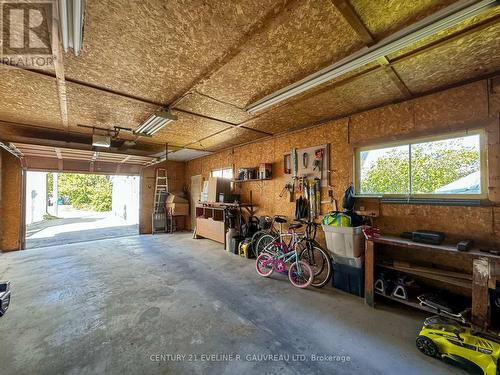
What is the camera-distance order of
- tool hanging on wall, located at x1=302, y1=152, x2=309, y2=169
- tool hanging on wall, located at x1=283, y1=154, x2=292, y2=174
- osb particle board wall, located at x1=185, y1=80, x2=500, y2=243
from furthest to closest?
1. tool hanging on wall, located at x1=283, y1=154, x2=292, y2=174
2. tool hanging on wall, located at x1=302, y1=152, x2=309, y2=169
3. osb particle board wall, located at x1=185, y1=80, x2=500, y2=243

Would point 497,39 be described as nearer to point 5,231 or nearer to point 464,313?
point 464,313

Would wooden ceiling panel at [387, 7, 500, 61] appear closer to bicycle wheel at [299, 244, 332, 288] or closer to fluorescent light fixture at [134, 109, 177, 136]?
bicycle wheel at [299, 244, 332, 288]

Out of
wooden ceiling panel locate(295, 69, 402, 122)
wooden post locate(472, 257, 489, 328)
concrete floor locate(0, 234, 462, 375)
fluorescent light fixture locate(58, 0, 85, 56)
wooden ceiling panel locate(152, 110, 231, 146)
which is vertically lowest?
concrete floor locate(0, 234, 462, 375)

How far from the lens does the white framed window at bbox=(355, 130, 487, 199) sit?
2221mm

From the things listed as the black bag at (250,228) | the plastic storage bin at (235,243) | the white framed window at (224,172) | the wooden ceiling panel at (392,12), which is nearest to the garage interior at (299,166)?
the wooden ceiling panel at (392,12)

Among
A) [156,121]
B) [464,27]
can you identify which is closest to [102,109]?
[156,121]

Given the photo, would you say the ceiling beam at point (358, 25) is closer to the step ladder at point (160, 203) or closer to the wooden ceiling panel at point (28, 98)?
the wooden ceiling panel at point (28, 98)

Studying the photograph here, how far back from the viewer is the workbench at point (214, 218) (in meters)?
5.01

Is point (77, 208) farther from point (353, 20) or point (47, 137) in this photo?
point (353, 20)

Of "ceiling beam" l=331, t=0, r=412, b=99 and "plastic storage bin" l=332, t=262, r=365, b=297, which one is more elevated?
"ceiling beam" l=331, t=0, r=412, b=99

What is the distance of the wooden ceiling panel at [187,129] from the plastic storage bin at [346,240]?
8.61 feet

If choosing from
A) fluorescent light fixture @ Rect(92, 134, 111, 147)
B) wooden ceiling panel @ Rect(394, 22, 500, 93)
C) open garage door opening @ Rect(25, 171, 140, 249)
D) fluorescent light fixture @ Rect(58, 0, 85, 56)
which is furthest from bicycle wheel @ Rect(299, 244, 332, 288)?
open garage door opening @ Rect(25, 171, 140, 249)

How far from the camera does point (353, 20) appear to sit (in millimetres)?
1389

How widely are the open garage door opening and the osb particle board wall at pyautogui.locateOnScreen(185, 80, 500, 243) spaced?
705 cm
